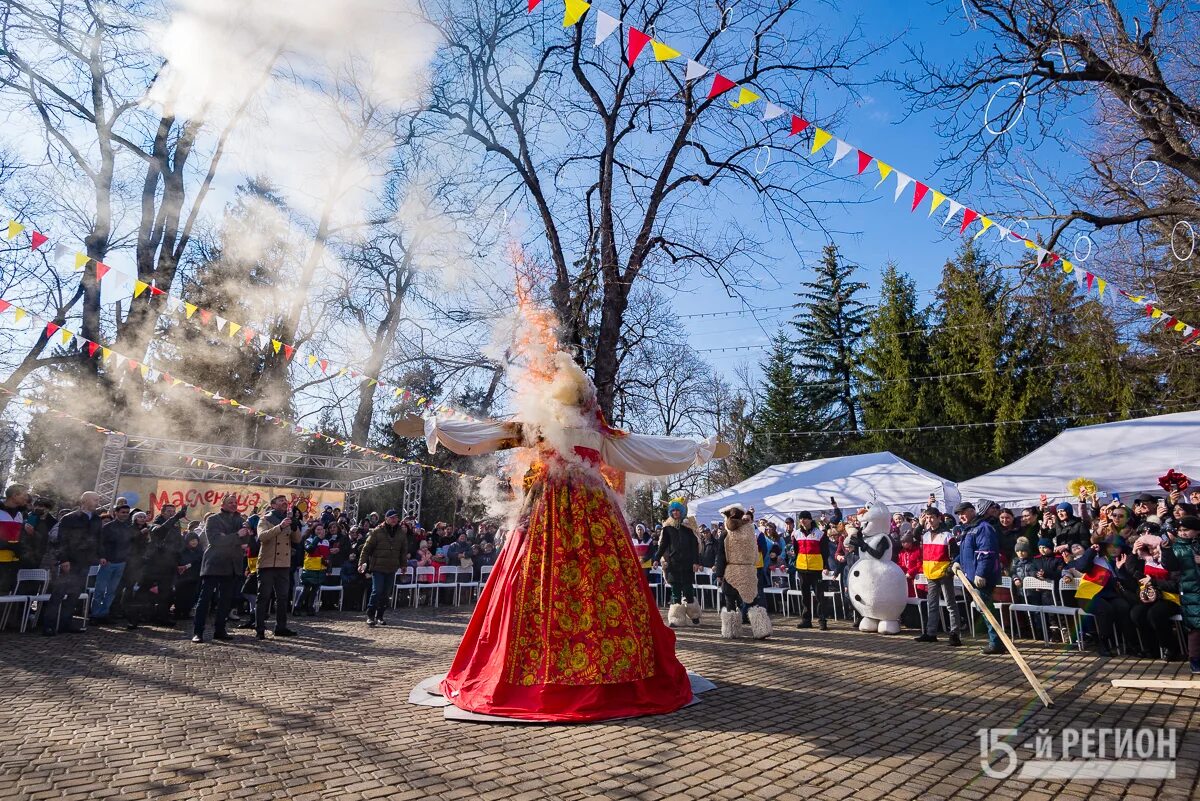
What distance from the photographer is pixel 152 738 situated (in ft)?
13.8

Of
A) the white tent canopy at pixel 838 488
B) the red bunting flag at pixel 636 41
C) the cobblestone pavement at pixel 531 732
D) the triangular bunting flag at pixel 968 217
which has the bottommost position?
the cobblestone pavement at pixel 531 732

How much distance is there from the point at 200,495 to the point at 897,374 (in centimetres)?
2755

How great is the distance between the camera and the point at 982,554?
8.12 metres

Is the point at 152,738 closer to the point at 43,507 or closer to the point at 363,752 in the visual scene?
the point at 363,752

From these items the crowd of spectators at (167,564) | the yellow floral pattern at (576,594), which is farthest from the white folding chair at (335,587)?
the yellow floral pattern at (576,594)

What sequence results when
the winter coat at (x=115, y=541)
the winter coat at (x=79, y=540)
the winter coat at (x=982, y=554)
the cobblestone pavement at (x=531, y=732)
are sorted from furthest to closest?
1. the winter coat at (x=115, y=541)
2. the winter coat at (x=79, y=540)
3. the winter coat at (x=982, y=554)
4. the cobblestone pavement at (x=531, y=732)

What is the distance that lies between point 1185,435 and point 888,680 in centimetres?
1226

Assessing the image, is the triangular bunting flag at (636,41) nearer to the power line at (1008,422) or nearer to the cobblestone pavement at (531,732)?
the cobblestone pavement at (531,732)

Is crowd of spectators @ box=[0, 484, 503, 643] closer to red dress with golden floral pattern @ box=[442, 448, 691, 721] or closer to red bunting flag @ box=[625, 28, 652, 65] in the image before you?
red dress with golden floral pattern @ box=[442, 448, 691, 721]

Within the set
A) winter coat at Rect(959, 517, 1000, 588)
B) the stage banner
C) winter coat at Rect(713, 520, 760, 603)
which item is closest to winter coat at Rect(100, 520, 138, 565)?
the stage banner

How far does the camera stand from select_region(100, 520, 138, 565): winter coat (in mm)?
9680

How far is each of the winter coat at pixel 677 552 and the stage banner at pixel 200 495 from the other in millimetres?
9610

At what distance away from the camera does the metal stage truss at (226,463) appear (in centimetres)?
1544

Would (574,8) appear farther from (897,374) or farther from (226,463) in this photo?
(897,374)
